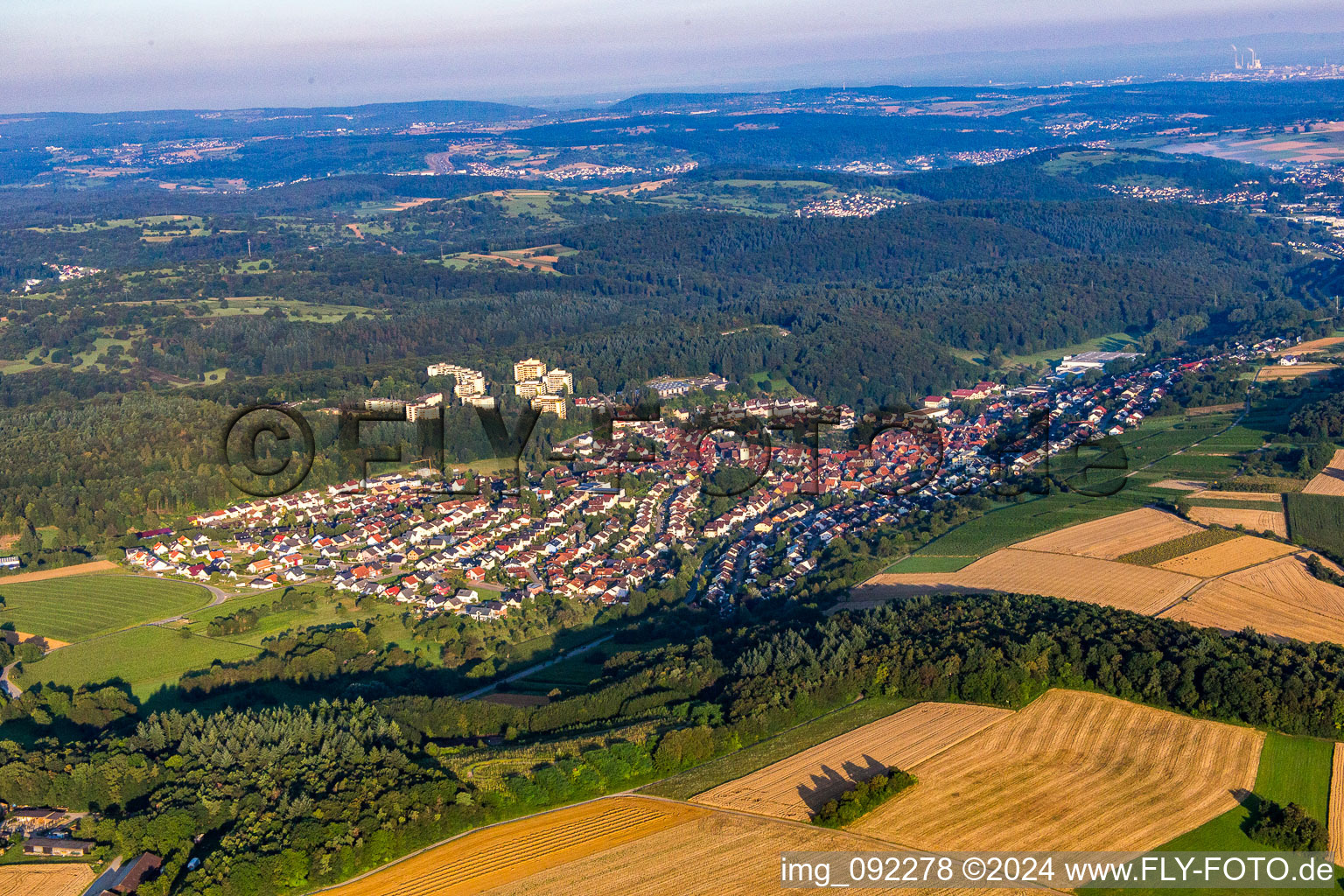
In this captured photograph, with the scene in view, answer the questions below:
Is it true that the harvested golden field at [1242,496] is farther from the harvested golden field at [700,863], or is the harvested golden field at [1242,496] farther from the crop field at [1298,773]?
the harvested golden field at [700,863]

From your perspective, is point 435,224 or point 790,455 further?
point 435,224

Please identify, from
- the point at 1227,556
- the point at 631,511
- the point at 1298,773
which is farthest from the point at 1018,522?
the point at 1298,773

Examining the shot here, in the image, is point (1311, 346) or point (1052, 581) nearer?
point (1052, 581)

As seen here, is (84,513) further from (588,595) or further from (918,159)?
(918,159)

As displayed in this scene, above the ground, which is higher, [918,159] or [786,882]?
[918,159]

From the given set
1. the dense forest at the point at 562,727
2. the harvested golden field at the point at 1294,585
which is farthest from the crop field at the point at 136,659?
the harvested golden field at the point at 1294,585

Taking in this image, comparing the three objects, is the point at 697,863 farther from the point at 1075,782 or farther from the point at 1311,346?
the point at 1311,346

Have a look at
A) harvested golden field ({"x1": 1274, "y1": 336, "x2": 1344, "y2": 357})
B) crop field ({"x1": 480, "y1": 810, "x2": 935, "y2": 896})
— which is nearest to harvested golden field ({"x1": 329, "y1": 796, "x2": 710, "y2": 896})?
crop field ({"x1": 480, "y1": 810, "x2": 935, "y2": 896})

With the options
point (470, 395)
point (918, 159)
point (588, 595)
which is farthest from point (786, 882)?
point (918, 159)
